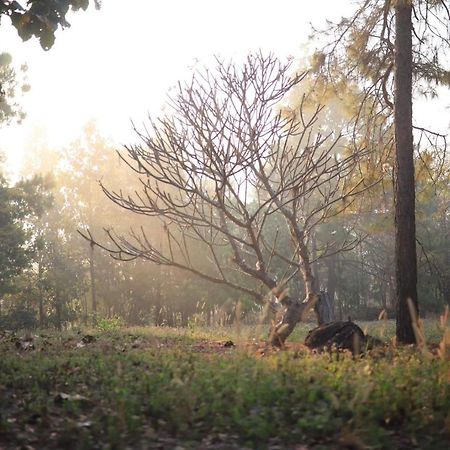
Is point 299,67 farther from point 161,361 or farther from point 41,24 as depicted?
point 161,361

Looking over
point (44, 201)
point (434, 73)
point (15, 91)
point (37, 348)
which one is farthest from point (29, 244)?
point (434, 73)

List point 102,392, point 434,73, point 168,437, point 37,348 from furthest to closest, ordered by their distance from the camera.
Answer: point 434,73
point 37,348
point 102,392
point 168,437

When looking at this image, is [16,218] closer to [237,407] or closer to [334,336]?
[334,336]

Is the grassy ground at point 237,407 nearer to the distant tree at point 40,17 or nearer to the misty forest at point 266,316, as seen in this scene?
the misty forest at point 266,316

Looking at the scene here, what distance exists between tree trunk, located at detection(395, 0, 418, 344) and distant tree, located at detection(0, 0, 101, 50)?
5096mm

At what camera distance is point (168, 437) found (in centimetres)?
376

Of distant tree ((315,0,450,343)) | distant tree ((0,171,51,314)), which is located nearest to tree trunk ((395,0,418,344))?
distant tree ((315,0,450,343))

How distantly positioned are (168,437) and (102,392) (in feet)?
3.22

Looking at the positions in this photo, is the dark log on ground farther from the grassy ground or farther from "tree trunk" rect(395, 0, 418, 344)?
the grassy ground

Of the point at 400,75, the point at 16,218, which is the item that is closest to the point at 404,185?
the point at 400,75

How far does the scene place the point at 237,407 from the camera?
394cm

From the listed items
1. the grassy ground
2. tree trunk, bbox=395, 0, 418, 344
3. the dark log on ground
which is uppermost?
tree trunk, bbox=395, 0, 418, 344

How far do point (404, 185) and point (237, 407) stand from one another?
6020mm

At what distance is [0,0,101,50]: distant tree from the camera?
23.1 feet
